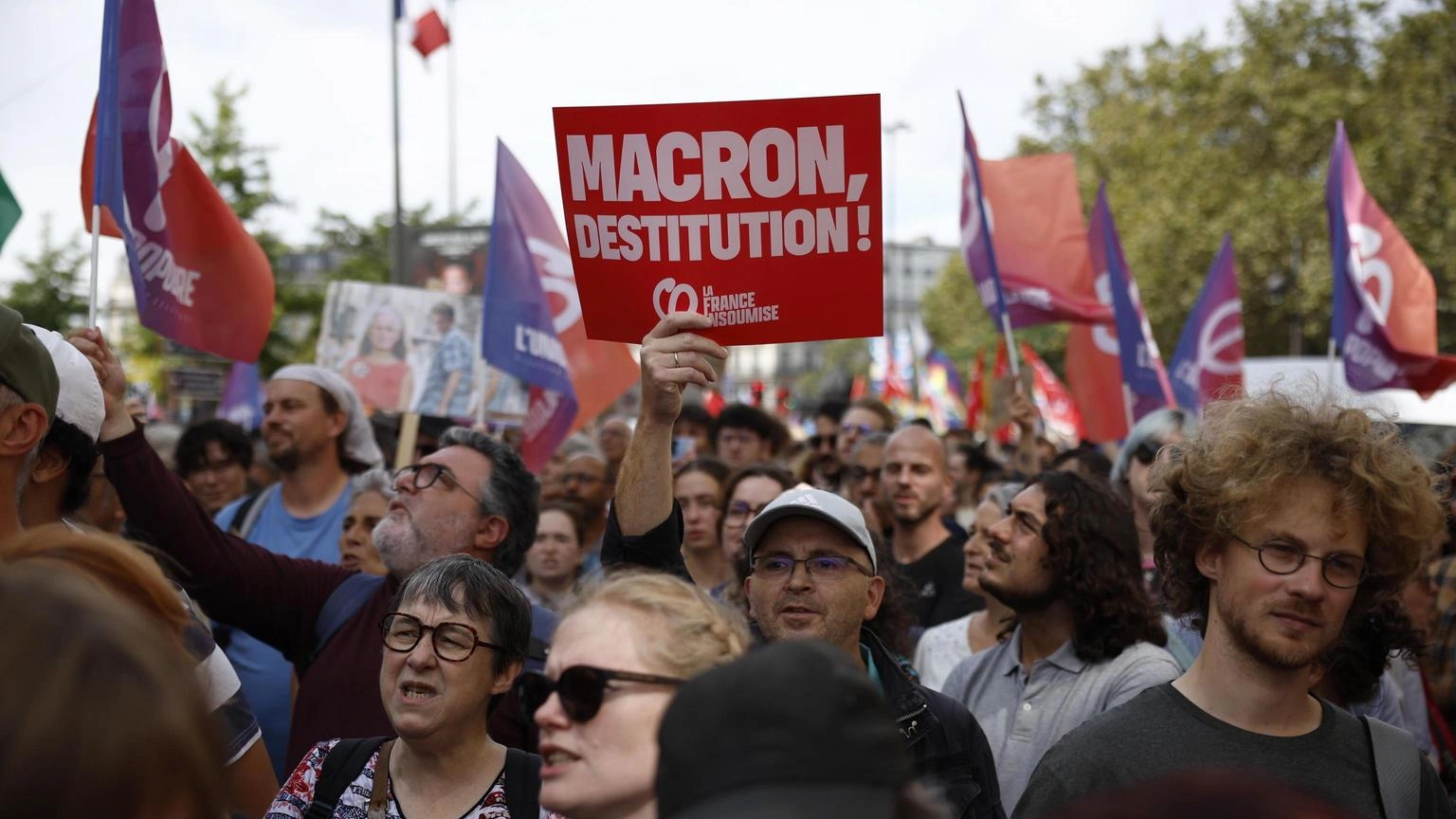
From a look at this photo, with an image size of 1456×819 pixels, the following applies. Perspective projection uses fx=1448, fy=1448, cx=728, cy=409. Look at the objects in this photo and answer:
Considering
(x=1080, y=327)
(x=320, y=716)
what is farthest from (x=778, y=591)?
(x=1080, y=327)

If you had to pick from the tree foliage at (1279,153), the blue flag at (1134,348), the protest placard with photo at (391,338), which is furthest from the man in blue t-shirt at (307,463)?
the tree foliage at (1279,153)

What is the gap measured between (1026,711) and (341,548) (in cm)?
252

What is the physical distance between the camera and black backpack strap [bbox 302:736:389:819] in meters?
3.02

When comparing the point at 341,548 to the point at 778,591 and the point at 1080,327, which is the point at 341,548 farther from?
the point at 1080,327

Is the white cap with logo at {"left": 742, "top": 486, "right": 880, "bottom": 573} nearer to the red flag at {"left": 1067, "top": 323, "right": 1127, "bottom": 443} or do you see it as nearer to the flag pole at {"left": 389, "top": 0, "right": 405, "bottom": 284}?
the red flag at {"left": 1067, "top": 323, "right": 1127, "bottom": 443}

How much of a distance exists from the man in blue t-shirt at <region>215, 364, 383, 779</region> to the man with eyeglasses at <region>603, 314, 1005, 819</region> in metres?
2.32

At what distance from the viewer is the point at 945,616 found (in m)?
5.97

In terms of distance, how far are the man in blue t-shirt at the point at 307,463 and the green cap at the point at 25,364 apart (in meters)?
2.50

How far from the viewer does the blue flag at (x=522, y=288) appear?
7.07 meters

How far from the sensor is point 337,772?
3098mm

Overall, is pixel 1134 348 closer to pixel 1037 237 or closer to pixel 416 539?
pixel 1037 237

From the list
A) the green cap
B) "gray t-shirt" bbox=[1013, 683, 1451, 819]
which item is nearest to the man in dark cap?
"gray t-shirt" bbox=[1013, 683, 1451, 819]

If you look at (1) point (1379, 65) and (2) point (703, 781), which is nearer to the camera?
(2) point (703, 781)

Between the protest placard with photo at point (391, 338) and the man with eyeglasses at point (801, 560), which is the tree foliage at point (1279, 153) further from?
the man with eyeglasses at point (801, 560)
